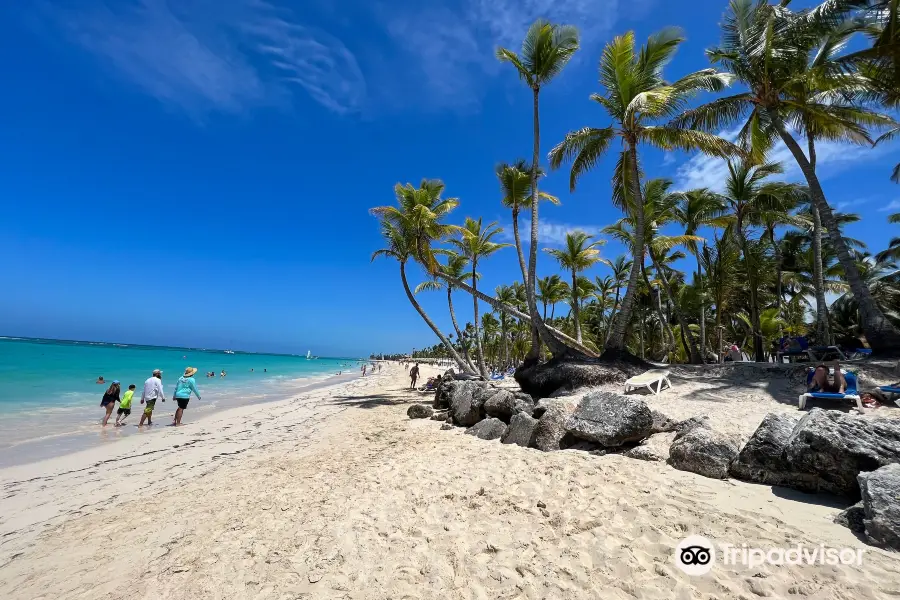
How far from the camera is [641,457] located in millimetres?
5203

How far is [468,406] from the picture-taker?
30.8 ft

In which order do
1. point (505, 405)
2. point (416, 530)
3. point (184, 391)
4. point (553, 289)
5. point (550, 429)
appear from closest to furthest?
point (416, 530), point (550, 429), point (505, 405), point (184, 391), point (553, 289)

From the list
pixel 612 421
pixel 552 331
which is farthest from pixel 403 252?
pixel 612 421

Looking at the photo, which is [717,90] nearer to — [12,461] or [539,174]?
[539,174]

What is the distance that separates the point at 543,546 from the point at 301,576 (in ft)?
6.98

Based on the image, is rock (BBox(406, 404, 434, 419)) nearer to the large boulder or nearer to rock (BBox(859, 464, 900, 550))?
the large boulder

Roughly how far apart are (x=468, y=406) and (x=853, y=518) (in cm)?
692

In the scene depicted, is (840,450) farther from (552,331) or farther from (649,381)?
(552,331)

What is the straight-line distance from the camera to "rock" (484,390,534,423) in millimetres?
8242

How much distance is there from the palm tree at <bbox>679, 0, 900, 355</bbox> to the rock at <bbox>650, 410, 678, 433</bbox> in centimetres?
782

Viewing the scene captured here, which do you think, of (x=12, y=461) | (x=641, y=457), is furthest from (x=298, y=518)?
(x=12, y=461)

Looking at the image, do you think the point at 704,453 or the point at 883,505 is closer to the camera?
the point at 883,505

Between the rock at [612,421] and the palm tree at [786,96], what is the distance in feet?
27.5

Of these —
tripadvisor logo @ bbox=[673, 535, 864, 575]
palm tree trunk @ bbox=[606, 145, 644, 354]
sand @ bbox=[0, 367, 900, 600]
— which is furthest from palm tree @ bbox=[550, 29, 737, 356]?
tripadvisor logo @ bbox=[673, 535, 864, 575]
